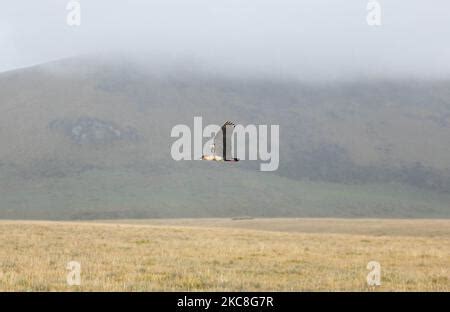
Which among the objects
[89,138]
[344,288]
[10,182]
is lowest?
[344,288]

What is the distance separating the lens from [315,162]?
19775cm

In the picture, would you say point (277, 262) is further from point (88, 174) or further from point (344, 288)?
point (88, 174)

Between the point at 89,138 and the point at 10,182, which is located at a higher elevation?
the point at 89,138

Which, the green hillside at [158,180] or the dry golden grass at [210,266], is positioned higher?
the green hillside at [158,180]

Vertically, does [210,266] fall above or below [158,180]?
below

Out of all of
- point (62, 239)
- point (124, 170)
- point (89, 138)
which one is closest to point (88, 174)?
point (124, 170)

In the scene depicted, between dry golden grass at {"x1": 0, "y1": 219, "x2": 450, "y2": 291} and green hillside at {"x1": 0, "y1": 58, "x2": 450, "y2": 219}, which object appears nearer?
dry golden grass at {"x1": 0, "y1": 219, "x2": 450, "y2": 291}

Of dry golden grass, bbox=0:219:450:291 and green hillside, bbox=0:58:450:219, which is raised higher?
green hillside, bbox=0:58:450:219

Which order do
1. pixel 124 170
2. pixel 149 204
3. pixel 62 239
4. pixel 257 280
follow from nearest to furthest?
pixel 257 280 → pixel 62 239 → pixel 149 204 → pixel 124 170

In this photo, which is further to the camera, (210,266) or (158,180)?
(158,180)

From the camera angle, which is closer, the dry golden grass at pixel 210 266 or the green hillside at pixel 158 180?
the dry golden grass at pixel 210 266
